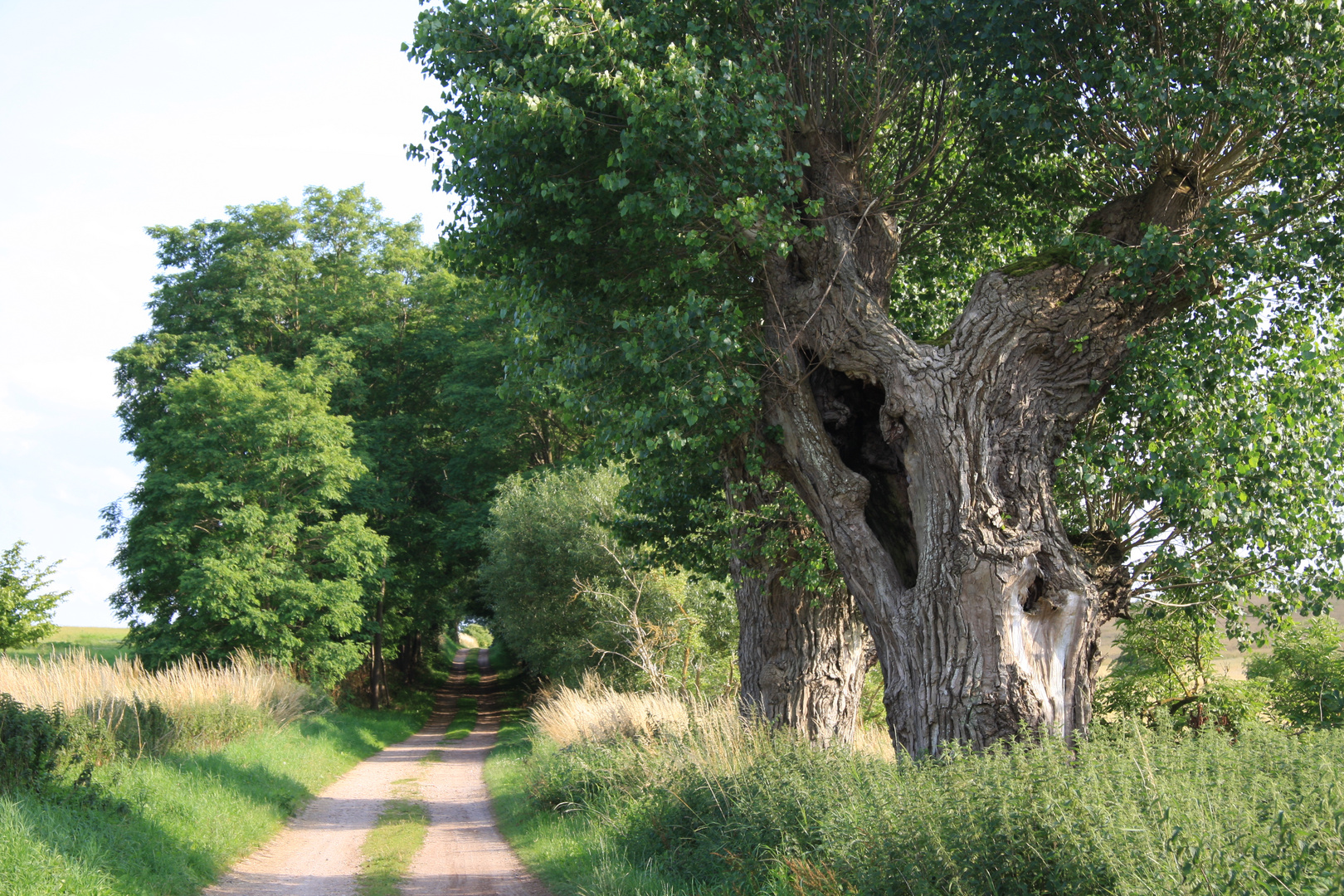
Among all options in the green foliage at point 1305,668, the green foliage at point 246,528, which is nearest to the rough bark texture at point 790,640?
the green foliage at point 1305,668

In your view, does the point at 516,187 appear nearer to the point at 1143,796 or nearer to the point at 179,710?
the point at 1143,796

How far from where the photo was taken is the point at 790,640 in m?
10.8

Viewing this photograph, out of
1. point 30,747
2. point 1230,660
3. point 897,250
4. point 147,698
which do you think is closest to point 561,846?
point 30,747

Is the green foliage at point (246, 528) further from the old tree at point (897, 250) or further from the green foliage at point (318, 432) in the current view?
the old tree at point (897, 250)

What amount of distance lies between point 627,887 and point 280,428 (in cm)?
1922

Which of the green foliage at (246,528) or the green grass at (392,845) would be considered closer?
the green grass at (392,845)

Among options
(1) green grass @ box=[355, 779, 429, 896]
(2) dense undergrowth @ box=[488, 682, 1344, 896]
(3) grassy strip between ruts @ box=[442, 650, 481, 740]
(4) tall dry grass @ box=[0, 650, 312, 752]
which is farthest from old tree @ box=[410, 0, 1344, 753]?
(3) grassy strip between ruts @ box=[442, 650, 481, 740]

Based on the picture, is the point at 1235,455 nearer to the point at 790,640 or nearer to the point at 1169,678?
the point at 790,640

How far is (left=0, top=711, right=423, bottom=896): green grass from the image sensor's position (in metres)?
6.68

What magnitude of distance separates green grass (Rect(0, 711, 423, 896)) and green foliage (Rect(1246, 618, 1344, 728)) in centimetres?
1292

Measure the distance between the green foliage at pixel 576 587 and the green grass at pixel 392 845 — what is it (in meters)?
6.28

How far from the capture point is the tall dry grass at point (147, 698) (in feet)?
39.3

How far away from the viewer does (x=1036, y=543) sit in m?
7.11

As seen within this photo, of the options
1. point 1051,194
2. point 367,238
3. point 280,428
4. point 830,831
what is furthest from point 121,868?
point 367,238
